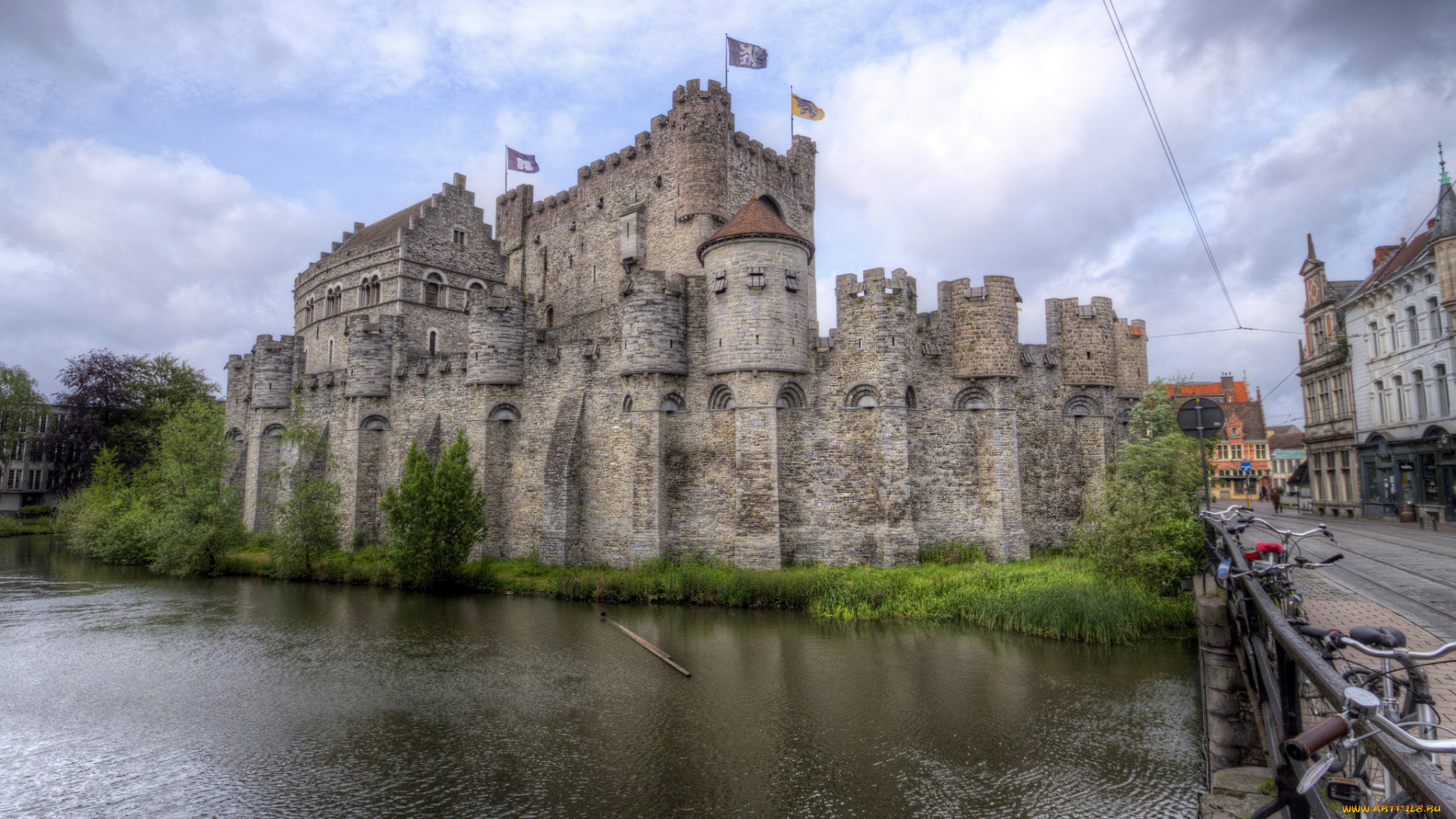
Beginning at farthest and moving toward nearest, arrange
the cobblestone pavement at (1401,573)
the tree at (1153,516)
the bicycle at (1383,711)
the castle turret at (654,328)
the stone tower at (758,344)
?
the castle turret at (654,328) → the stone tower at (758,344) → the tree at (1153,516) → the cobblestone pavement at (1401,573) → the bicycle at (1383,711)

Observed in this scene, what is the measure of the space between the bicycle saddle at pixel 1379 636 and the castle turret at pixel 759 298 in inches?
674

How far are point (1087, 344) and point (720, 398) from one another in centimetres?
1100

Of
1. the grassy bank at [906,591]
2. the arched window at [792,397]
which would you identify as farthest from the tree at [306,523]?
the arched window at [792,397]

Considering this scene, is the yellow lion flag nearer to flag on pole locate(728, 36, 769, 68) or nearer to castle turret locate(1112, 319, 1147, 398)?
flag on pole locate(728, 36, 769, 68)

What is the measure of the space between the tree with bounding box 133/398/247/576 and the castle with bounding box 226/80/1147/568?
16.1 feet

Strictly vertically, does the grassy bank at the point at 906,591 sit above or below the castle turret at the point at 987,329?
below

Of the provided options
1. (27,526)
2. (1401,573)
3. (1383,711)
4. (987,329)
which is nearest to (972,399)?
(987,329)

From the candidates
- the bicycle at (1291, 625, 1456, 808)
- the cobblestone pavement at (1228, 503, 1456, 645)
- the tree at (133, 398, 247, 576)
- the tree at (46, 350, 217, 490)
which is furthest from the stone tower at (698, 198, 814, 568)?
the tree at (46, 350, 217, 490)

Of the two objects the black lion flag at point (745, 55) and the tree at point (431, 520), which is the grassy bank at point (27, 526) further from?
the black lion flag at point (745, 55)

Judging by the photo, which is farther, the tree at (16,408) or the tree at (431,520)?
the tree at (16,408)

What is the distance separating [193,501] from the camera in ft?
91.5

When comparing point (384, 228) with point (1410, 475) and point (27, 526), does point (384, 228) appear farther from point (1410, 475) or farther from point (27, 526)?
point (1410, 475)

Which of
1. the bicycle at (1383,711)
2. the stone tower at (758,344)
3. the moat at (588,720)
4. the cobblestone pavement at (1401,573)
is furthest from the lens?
the stone tower at (758,344)

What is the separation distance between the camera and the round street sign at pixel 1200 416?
10016 mm
